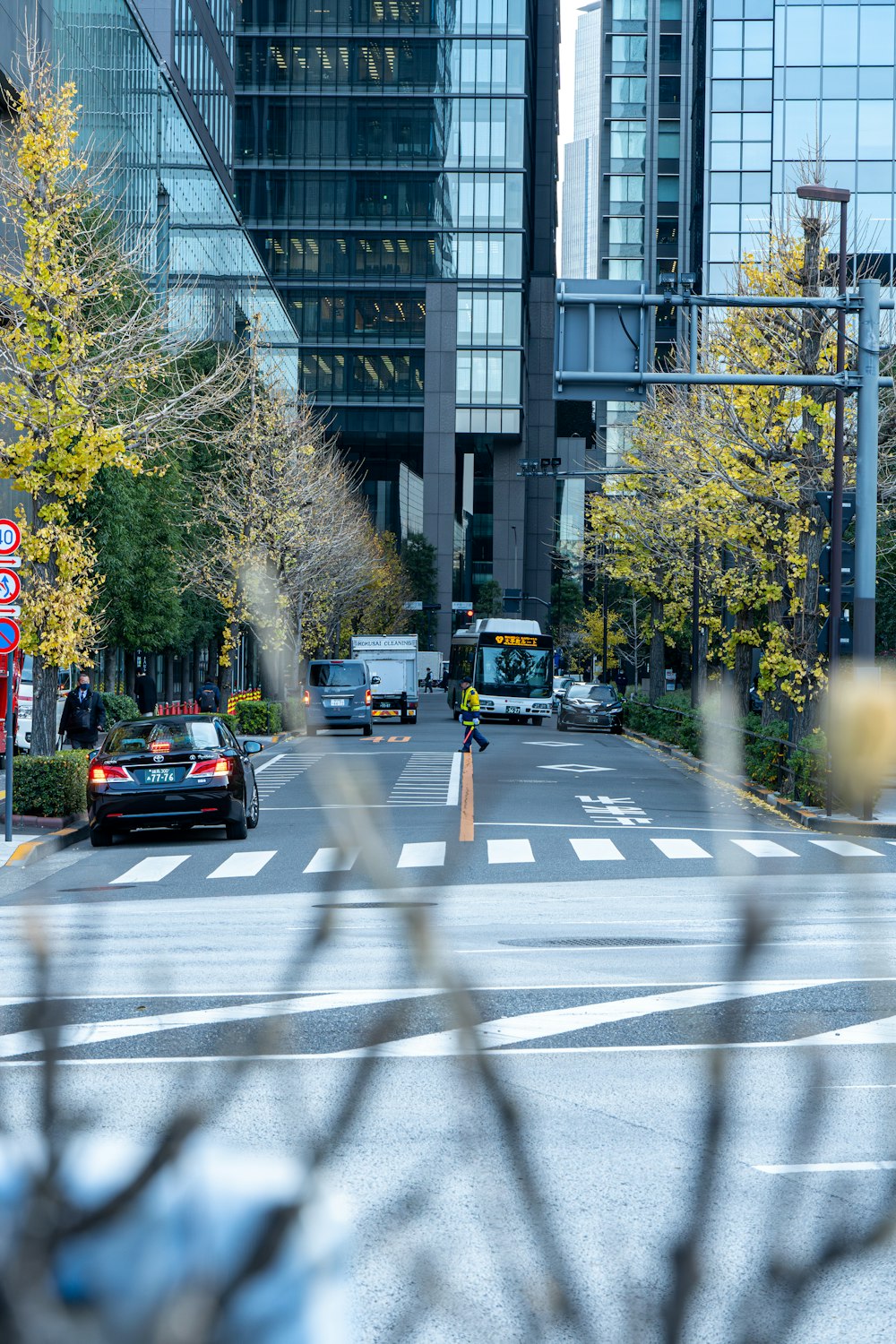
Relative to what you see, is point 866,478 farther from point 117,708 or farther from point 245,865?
point 117,708

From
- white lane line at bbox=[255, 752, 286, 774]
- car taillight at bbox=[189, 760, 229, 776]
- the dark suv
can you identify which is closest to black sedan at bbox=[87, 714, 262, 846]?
car taillight at bbox=[189, 760, 229, 776]

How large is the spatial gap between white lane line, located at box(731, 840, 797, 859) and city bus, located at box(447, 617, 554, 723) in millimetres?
40399

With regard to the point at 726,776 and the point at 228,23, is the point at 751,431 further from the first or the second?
the point at 228,23

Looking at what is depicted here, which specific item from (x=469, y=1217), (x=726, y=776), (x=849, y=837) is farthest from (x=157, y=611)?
(x=469, y=1217)

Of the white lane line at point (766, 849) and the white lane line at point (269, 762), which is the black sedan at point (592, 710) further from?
the white lane line at point (766, 849)

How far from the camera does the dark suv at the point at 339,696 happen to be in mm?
49719

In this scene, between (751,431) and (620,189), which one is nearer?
(751,431)

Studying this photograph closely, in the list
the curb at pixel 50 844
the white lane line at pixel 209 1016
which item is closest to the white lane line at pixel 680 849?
the curb at pixel 50 844

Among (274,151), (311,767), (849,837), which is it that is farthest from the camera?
(274,151)

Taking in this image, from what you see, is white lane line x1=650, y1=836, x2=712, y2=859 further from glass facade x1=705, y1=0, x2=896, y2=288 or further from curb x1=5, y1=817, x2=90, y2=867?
glass facade x1=705, y1=0, x2=896, y2=288

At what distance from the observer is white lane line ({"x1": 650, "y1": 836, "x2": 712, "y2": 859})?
18.1 metres

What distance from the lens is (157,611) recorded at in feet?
149

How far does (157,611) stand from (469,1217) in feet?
141

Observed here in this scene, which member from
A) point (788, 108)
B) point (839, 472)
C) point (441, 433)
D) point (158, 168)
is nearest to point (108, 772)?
point (839, 472)
